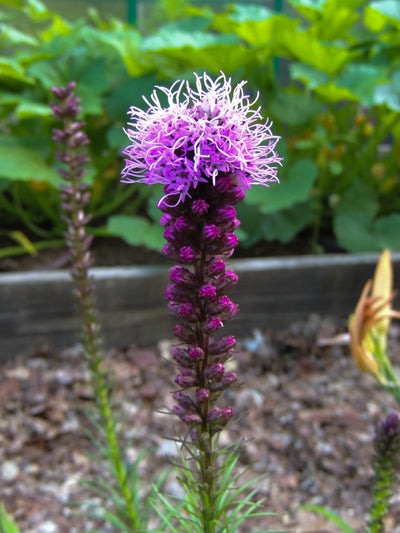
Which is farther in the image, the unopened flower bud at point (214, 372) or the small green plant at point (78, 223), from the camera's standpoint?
the small green plant at point (78, 223)

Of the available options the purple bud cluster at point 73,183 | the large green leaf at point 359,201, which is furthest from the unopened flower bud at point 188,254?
the large green leaf at point 359,201

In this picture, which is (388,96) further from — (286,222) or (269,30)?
(286,222)

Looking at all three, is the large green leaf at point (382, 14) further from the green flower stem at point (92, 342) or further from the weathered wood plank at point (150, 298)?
the green flower stem at point (92, 342)

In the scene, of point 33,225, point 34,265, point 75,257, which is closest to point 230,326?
point 34,265

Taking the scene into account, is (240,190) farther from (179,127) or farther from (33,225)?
(33,225)

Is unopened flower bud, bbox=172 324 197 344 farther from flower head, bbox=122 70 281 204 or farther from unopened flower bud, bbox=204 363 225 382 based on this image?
flower head, bbox=122 70 281 204

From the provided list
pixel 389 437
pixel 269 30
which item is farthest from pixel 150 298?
pixel 389 437
